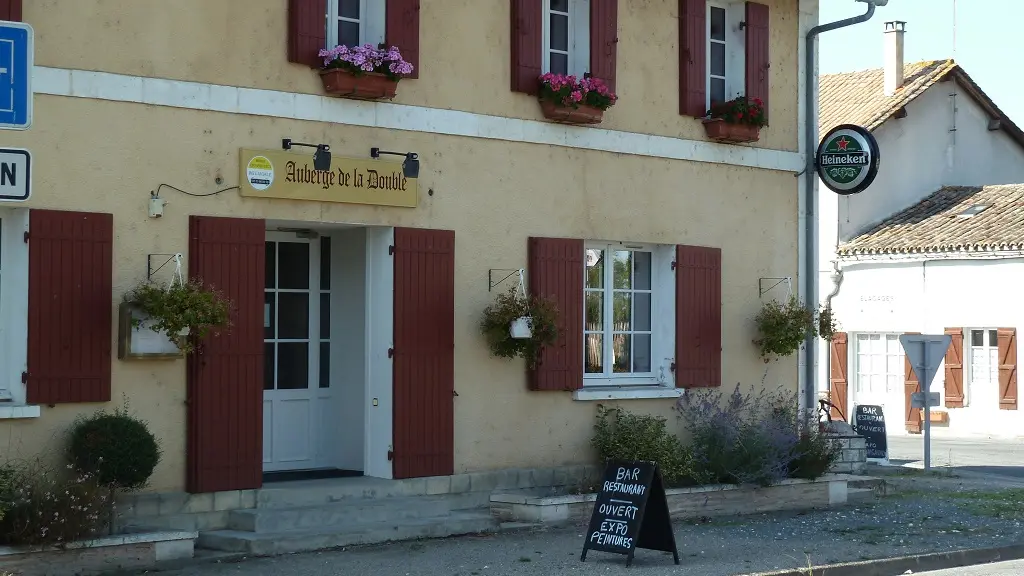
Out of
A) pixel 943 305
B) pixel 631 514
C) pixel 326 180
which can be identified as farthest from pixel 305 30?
pixel 943 305

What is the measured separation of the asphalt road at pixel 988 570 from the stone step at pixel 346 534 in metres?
3.77

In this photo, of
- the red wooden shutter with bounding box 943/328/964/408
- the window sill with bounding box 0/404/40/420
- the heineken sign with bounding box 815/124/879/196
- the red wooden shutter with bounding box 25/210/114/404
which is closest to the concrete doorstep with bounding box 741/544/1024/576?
the heineken sign with bounding box 815/124/879/196

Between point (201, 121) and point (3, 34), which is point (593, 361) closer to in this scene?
point (201, 121)

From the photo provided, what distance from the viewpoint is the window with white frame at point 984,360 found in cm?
2660

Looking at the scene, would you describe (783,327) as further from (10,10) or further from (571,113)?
(10,10)

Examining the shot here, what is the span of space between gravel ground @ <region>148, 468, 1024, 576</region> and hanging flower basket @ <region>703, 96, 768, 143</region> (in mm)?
4010

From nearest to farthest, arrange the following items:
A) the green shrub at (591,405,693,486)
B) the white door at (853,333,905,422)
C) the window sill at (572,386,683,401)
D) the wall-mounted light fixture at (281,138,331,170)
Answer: the wall-mounted light fixture at (281,138,331,170)
the green shrub at (591,405,693,486)
the window sill at (572,386,683,401)
the white door at (853,333,905,422)

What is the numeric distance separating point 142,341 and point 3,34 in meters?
4.28

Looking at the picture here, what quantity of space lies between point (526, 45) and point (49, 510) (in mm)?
6195

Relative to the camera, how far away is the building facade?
33.9ft

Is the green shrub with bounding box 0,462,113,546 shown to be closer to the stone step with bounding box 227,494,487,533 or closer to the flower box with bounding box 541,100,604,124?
the stone step with bounding box 227,494,487,533

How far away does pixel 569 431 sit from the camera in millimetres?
13352

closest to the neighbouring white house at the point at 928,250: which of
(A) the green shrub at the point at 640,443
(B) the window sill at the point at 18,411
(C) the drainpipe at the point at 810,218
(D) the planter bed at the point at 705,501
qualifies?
(C) the drainpipe at the point at 810,218

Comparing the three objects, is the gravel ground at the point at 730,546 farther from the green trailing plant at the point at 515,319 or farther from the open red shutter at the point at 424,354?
the green trailing plant at the point at 515,319
